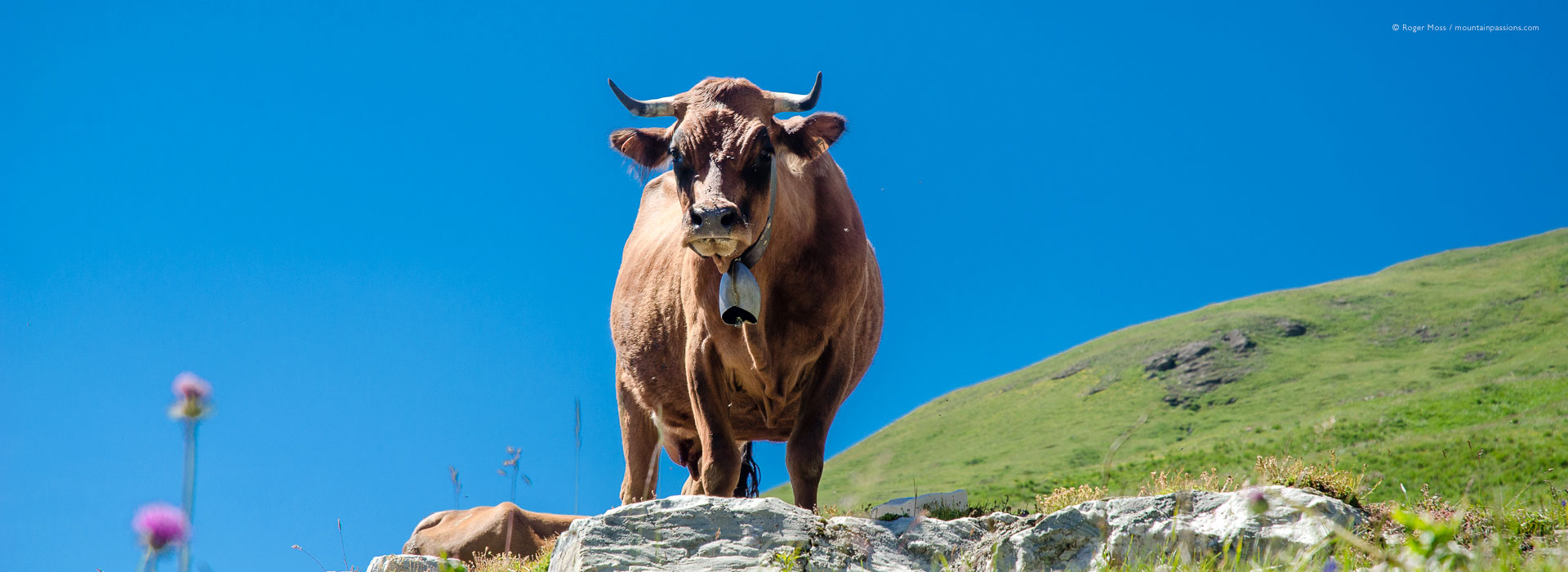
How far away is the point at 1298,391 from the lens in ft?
423

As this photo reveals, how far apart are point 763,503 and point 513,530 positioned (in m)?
15.5

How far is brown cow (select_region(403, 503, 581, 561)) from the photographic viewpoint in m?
19.8

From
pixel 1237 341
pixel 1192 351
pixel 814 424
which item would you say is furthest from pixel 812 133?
pixel 1237 341

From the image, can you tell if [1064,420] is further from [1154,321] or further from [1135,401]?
[1154,321]

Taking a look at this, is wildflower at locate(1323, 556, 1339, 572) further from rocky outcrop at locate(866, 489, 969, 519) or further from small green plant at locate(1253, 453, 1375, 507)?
rocky outcrop at locate(866, 489, 969, 519)

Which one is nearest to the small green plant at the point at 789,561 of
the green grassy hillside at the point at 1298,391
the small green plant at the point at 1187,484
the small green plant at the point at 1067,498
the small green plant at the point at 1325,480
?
the small green plant at the point at 1067,498

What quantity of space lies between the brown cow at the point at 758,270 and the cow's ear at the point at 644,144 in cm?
1

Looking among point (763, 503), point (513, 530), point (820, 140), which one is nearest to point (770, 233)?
point (820, 140)

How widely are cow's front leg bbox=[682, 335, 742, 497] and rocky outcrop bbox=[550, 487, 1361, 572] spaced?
6.28 feet

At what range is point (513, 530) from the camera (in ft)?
66.9

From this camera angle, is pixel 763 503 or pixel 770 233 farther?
pixel 770 233

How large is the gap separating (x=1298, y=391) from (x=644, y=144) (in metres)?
134

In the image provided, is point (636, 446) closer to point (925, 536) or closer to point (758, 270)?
point (758, 270)

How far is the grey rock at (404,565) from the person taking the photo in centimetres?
1107
